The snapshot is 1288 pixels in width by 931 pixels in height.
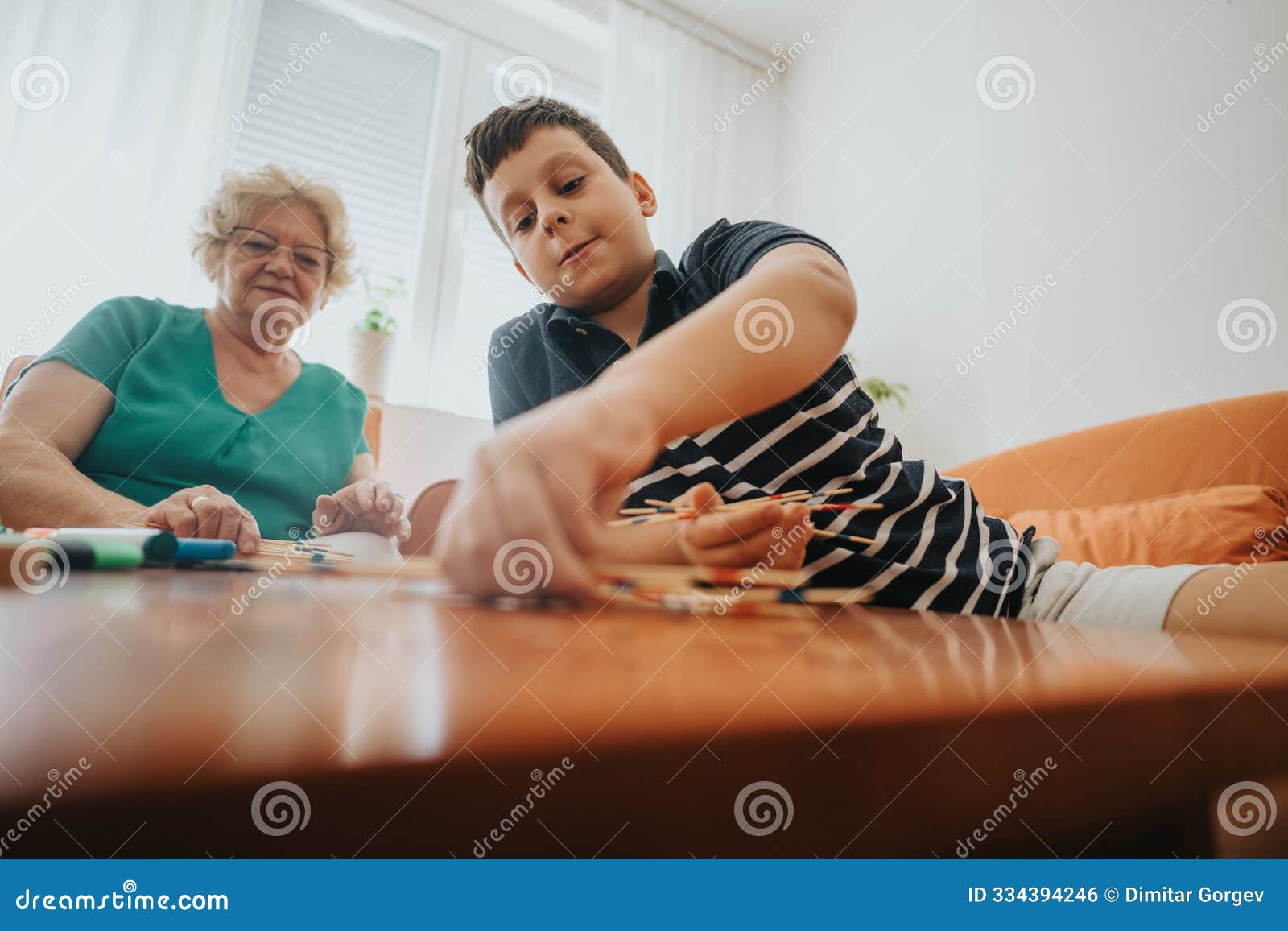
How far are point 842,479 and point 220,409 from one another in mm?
967

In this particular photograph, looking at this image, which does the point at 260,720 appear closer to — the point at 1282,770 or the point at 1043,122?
the point at 1282,770

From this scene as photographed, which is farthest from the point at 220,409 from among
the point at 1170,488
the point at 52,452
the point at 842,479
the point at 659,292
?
the point at 1170,488

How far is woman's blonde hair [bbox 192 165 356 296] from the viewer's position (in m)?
1.33

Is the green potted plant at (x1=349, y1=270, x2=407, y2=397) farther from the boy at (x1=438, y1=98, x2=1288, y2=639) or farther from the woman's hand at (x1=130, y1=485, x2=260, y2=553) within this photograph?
the woman's hand at (x1=130, y1=485, x2=260, y2=553)

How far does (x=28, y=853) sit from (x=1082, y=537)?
1592 mm

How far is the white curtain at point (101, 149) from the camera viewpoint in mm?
2145

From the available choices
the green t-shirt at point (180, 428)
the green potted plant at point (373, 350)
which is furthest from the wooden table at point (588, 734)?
the green potted plant at point (373, 350)

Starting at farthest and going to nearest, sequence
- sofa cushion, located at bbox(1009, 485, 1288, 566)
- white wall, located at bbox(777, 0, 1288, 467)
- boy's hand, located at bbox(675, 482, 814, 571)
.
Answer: white wall, located at bbox(777, 0, 1288, 467) → sofa cushion, located at bbox(1009, 485, 1288, 566) → boy's hand, located at bbox(675, 482, 814, 571)

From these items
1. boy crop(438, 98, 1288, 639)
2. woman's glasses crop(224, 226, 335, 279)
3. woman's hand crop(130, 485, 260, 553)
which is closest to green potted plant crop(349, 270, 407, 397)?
woman's glasses crop(224, 226, 335, 279)

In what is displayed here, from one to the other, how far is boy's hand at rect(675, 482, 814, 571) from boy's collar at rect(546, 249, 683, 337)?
0.42 meters

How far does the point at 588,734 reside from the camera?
0.12 metres

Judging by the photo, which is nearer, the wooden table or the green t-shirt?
the wooden table

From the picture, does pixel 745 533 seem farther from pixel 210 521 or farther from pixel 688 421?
pixel 210 521

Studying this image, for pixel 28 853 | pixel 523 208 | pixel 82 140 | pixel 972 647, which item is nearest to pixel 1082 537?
pixel 523 208
